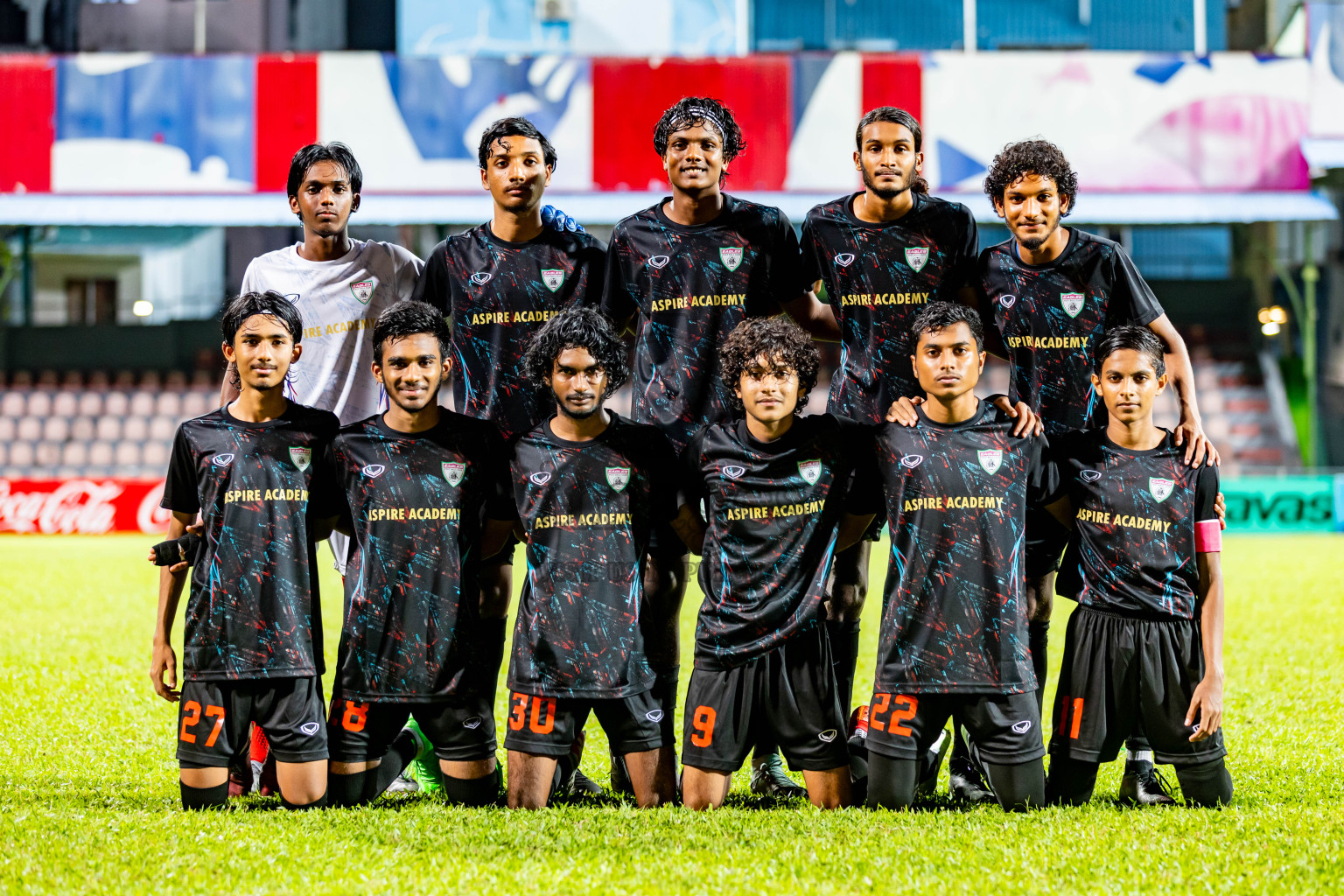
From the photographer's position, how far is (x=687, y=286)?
13.3 ft

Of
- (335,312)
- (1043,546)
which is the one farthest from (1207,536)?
(335,312)

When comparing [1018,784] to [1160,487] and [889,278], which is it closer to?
[1160,487]

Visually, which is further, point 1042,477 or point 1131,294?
point 1131,294

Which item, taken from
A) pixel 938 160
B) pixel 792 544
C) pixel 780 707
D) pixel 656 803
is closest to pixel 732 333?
pixel 792 544

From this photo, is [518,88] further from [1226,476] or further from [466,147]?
A: [1226,476]

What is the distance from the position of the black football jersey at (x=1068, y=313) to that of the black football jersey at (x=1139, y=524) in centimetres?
27

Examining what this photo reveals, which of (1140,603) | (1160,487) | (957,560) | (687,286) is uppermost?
(687,286)

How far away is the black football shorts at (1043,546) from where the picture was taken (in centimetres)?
399

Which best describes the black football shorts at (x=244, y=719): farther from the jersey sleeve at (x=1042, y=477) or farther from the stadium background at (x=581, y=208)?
the jersey sleeve at (x=1042, y=477)

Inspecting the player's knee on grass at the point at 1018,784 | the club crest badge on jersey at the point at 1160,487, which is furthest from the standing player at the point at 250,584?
the club crest badge on jersey at the point at 1160,487

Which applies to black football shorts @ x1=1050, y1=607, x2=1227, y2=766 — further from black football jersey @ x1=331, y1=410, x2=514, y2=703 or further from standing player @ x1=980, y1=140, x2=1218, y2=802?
black football jersey @ x1=331, y1=410, x2=514, y2=703

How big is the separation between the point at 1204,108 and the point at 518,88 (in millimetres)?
10003

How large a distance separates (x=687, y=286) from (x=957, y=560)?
1276 mm

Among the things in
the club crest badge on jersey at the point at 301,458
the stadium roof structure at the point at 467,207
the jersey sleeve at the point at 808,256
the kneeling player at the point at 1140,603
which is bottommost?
the kneeling player at the point at 1140,603
